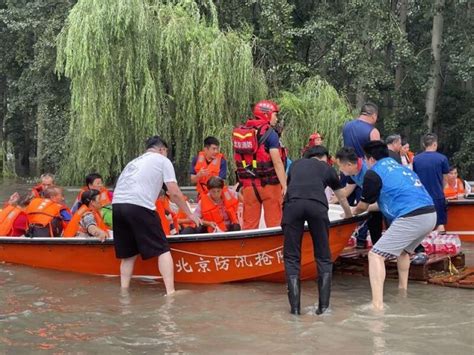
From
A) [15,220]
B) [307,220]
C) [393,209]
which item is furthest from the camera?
[15,220]

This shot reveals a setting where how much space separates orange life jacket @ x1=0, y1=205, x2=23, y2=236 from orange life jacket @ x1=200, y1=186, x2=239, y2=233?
2.82 meters

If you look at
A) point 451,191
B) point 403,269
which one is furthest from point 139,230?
point 451,191

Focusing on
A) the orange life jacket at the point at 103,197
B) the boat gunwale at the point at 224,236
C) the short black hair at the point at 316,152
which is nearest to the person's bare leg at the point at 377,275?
the boat gunwale at the point at 224,236

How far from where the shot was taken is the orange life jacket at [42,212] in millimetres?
8930

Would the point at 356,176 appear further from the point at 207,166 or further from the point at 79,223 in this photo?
the point at 79,223

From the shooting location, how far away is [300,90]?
19.2 m

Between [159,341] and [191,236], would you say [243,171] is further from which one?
[159,341]

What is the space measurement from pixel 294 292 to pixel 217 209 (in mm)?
2339

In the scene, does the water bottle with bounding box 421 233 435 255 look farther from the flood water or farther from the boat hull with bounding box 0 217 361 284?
the boat hull with bounding box 0 217 361 284

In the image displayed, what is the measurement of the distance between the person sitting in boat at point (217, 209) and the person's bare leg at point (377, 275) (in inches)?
93.5

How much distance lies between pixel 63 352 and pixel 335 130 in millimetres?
13151

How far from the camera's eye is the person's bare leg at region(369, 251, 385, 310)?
6.47 metres

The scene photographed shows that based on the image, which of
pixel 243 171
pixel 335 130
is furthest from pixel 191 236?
pixel 335 130

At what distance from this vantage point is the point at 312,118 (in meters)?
18.1
